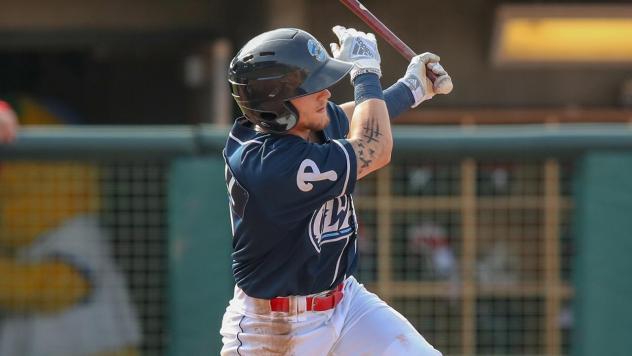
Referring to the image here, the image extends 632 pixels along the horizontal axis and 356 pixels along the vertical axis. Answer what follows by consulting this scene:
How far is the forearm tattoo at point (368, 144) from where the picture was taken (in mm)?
3521

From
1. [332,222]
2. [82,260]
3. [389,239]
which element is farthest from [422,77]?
[82,260]

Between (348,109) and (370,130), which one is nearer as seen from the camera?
(370,130)

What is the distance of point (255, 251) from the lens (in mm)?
3621

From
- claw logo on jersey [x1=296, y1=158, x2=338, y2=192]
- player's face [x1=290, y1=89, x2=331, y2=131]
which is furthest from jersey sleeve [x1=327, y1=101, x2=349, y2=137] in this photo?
claw logo on jersey [x1=296, y1=158, x2=338, y2=192]

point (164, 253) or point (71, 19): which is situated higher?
point (71, 19)

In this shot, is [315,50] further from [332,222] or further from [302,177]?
[332,222]

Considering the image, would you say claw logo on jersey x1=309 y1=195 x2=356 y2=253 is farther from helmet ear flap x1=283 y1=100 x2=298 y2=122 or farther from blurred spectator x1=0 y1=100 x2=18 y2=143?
blurred spectator x1=0 y1=100 x2=18 y2=143

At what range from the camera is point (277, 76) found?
347 cm

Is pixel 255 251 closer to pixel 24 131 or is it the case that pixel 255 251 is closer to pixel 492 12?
pixel 24 131

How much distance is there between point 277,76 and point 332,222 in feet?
1.68

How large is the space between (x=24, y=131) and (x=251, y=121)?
1.93m

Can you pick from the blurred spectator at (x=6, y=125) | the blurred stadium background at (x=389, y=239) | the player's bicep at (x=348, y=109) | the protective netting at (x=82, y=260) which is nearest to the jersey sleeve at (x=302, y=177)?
the player's bicep at (x=348, y=109)

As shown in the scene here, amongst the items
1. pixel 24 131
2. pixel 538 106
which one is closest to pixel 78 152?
pixel 24 131

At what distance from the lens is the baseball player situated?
137 inches
